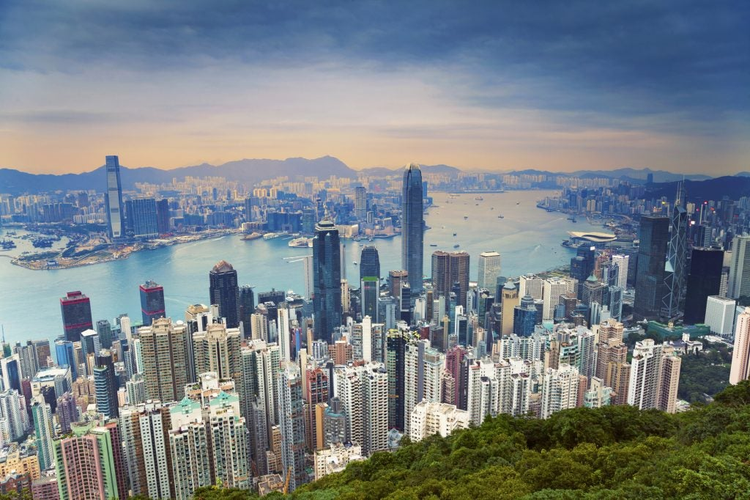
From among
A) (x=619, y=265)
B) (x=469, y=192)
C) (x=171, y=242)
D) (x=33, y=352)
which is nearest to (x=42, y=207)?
(x=171, y=242)

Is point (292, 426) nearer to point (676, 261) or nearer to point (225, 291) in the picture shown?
point (225, 291)

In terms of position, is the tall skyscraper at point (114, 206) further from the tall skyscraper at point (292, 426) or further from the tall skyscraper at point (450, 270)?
the tall skyscraper at point (450, 270)

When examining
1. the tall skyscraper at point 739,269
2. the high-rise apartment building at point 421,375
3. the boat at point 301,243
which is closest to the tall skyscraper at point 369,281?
the boat at point 301,243

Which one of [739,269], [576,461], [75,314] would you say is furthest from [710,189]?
[75,314]

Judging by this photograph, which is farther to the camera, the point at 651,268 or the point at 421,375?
the point at 651,268

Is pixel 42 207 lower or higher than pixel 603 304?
higher

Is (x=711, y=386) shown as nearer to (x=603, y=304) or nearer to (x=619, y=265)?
(x=603, y=304)
